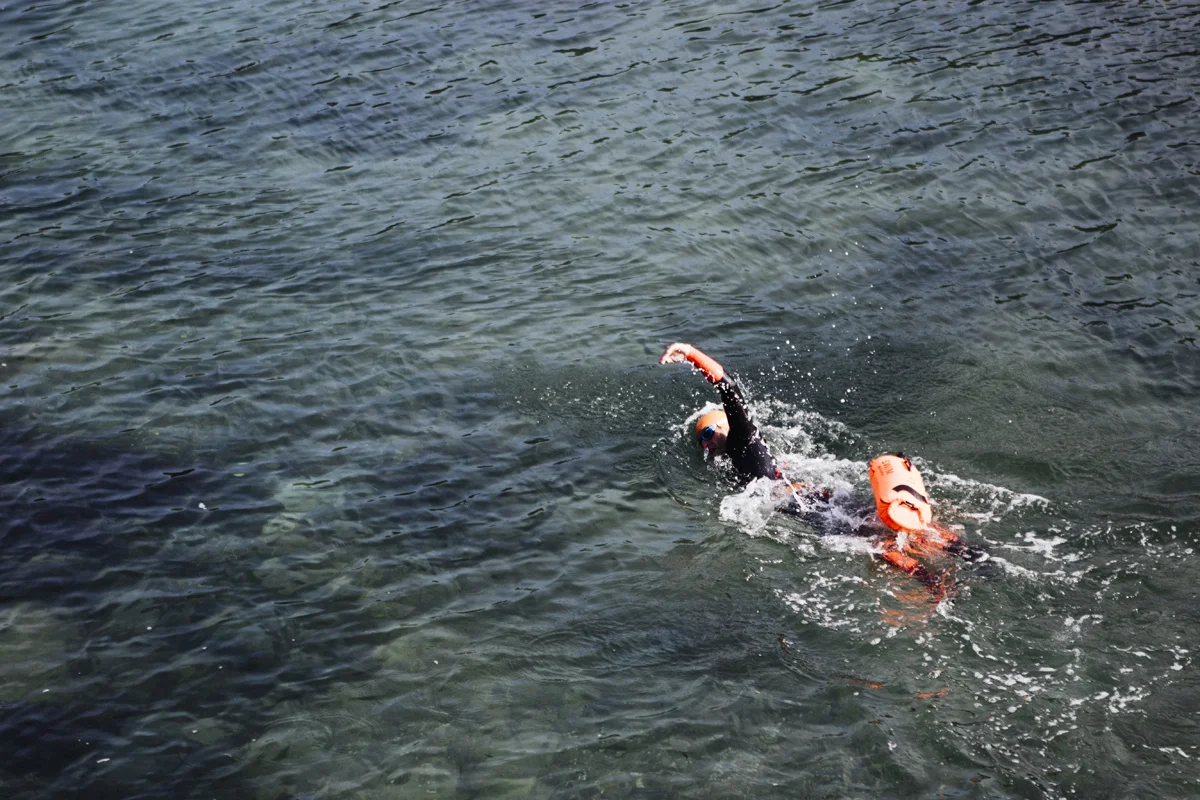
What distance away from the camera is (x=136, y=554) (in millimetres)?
10258

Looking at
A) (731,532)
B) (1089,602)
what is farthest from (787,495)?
(1089,602)

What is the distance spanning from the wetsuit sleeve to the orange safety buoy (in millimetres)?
1319

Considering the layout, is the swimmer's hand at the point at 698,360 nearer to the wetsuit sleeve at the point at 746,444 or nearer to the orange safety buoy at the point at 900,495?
the wetsuit sleeve at the point at 746,444

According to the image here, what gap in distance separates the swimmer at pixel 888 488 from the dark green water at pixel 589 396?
0.27 metres

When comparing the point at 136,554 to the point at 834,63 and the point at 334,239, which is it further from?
the point at 834,63

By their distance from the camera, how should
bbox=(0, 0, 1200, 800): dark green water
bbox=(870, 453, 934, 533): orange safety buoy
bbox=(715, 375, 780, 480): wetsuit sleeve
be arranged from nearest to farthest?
bbox=(0, 0, 1200, 800): dark green water → bbox=(870, 453, 934, 533): orange safety buoy → bbox=(715, 375, 780, 480): wetsuit sleeve

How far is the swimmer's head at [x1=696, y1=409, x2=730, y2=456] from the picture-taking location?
11.7 m

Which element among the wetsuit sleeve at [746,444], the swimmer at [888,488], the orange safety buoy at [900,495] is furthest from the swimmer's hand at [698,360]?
the orange safety buoy at [900,495]

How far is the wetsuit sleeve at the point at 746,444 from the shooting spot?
1117 cm

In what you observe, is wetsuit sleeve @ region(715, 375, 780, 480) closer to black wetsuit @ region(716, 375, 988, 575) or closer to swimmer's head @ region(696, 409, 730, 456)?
black wetsuit @ region(716, 375, 988, 575)

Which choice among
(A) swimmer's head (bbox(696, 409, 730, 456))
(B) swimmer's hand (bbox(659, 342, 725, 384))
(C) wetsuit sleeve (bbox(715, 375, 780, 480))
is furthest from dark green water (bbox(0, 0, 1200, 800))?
(B) swimmer's hand (bbox(659, 342, 725, 384))

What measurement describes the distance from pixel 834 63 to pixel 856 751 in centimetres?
1490

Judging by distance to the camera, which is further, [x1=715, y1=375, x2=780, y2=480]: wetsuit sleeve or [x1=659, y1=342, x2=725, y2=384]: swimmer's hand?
[x1=715, y1=375, x2=780, y2=480]: wetsuit sleeve

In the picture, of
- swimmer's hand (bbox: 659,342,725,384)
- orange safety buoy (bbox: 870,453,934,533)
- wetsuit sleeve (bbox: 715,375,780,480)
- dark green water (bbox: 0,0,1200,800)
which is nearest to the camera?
dark green water (bbox: 0,0,1200,800)
